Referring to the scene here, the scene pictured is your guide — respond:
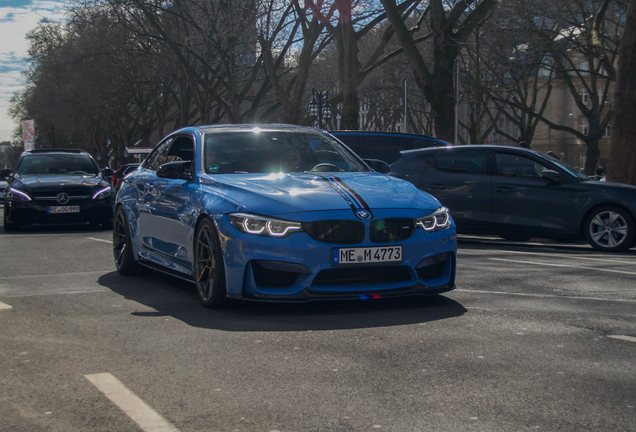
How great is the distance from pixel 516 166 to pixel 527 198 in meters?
0.55

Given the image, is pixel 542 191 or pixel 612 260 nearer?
pixel 612 260

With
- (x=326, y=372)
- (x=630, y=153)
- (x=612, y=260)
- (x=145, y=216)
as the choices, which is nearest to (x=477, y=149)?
(x=612, y=260)

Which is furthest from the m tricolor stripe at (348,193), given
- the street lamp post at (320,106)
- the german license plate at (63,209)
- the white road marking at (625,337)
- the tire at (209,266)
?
the street lamp post at (320,106)

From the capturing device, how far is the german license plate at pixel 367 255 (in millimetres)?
5832

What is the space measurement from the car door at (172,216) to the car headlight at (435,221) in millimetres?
1812

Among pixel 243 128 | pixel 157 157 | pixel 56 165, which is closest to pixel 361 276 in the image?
pixel 243 128

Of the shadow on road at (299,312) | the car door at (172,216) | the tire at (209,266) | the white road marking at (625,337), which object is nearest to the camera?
the white road marking at (625,337)

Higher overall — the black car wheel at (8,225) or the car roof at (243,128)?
the car roof at (243,128)

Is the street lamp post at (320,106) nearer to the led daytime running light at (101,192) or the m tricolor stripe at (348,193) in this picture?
the led daytime running light at (101,192)

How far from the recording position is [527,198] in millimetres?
12117

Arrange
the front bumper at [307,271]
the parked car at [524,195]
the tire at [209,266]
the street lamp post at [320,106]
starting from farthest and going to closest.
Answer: the street lamp post at [320,106]
the parked car at [524,195]
the tire at [209,266]
the front bumper at [307,271]

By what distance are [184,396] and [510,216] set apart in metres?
9.12

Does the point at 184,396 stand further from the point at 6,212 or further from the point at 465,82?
the point at 465,82

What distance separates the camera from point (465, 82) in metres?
33.1
